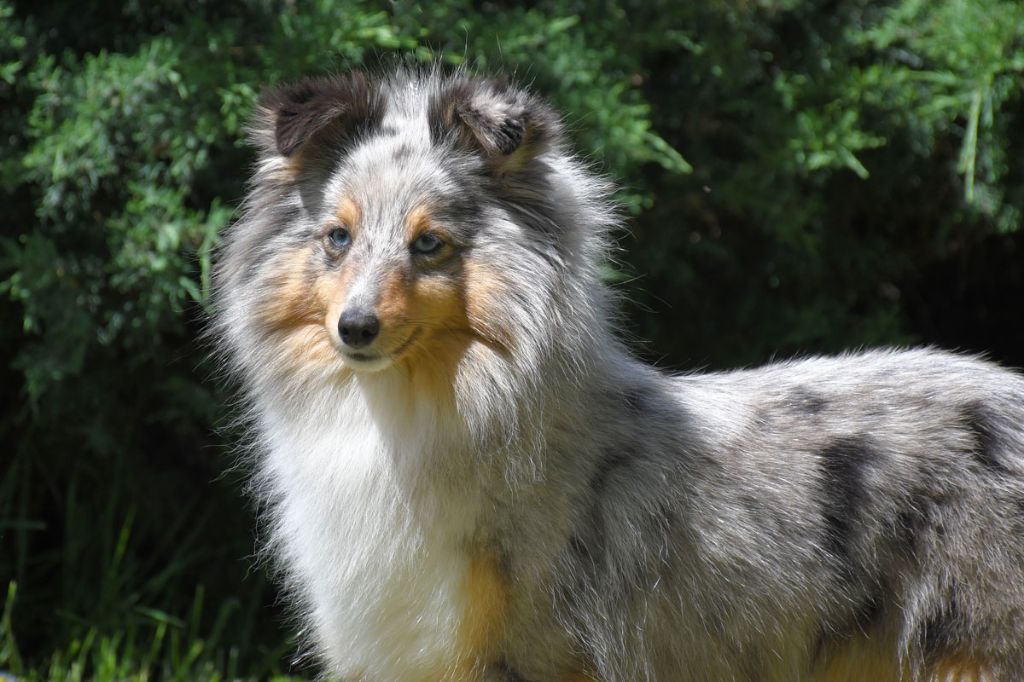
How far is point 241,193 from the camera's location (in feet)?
17.7

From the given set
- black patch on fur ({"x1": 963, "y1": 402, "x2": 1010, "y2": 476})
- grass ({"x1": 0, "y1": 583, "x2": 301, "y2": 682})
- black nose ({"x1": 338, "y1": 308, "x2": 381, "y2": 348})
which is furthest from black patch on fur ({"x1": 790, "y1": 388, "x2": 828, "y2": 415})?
grass ({"x1": 0, "y1": 583, "x2": 301, "y2": 682})

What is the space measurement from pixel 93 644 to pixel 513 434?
10.4 ft

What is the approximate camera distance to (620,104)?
545 cm

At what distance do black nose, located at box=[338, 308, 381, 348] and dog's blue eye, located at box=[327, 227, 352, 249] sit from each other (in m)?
0.34

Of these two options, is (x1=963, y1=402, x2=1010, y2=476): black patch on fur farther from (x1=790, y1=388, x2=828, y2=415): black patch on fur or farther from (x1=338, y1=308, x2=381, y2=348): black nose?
(x1=338, y1=308, x2=381, y2=348): black nose

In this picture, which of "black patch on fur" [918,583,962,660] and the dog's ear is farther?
"black patch on fur" [918,583,962,660]

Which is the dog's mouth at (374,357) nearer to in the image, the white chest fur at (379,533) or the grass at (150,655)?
the white chest fur at (379,533)

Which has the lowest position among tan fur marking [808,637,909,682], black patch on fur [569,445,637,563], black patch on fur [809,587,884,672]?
tan fur marking [808,637,909,682]

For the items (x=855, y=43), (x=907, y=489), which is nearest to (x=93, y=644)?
(x=907, y=489)

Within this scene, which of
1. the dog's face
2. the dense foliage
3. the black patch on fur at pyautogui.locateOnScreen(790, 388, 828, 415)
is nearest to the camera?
the dog's face

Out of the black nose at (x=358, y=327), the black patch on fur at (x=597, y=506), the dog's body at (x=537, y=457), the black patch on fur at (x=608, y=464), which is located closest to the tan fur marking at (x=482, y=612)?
the dog's body at (x=537, y=457)

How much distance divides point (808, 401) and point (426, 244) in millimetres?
1367

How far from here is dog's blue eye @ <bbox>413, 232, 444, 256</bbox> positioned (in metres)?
3.49

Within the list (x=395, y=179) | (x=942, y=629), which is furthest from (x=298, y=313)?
(x=942, y=629)
